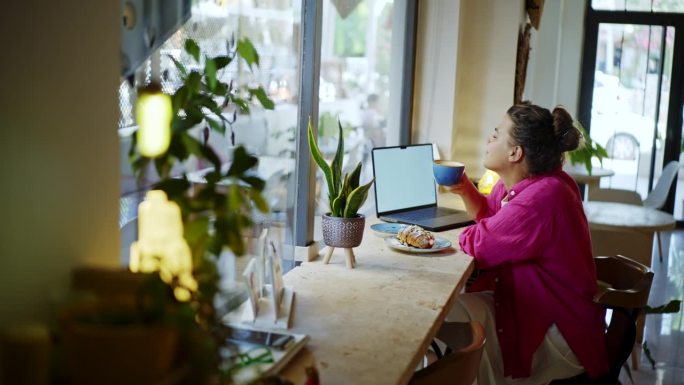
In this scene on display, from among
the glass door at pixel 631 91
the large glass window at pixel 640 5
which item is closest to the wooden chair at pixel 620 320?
the glass door at pixel 631 91

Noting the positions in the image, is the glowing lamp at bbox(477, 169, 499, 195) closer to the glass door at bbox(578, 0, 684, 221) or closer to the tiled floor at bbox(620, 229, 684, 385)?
the tiled floor at bbox(620, 229, 684, 385)

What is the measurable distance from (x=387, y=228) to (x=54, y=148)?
222 cm

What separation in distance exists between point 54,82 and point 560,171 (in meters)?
2.35

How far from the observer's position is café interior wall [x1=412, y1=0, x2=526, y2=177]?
496 cm

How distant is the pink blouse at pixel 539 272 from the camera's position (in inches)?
128

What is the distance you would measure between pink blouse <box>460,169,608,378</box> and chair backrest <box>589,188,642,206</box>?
12.6ft

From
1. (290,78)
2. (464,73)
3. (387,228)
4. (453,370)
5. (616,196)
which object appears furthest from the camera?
(616,196)

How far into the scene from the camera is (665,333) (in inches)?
223

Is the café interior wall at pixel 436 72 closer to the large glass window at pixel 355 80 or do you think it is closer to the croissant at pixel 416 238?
the large glass window at pixel 355 80

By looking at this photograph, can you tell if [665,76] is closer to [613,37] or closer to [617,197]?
[613,37]

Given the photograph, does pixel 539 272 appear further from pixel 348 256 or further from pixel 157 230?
pixel 157 230

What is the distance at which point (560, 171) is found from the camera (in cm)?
347

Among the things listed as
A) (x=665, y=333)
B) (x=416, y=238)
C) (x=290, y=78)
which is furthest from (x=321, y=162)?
(x=665, y=333)

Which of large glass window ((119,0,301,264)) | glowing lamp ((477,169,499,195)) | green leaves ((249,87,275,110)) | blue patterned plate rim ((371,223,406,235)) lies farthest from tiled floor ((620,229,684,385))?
green leaves ((249,87,275,110))
